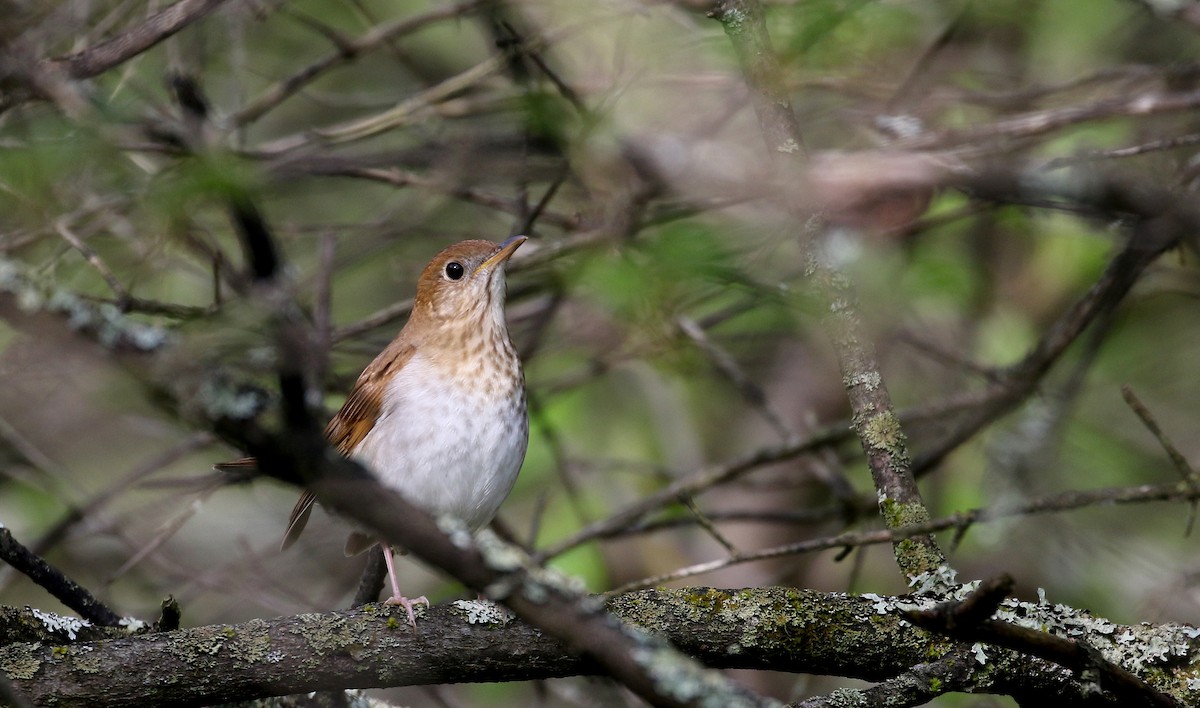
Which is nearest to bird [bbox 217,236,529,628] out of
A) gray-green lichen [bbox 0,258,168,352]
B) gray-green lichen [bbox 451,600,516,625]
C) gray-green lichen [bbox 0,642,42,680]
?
gray-green lichen [bbox 451,600,516,625]

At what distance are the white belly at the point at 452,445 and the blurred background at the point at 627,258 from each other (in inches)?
19.8

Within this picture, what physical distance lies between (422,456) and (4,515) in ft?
9.76

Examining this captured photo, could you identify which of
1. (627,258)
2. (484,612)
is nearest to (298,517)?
(484,612)

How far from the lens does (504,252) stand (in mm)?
4312

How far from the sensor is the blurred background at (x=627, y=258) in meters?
3.19

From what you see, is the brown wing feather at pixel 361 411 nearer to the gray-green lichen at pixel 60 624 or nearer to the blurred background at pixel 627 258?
the blurred background at pixel 627 258

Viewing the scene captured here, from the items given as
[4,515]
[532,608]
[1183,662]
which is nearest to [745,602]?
[1183,662]

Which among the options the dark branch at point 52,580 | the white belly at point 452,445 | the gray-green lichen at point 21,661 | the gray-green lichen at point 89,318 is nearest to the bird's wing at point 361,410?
the white belly at point 452,445

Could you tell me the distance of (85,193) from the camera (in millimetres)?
4035

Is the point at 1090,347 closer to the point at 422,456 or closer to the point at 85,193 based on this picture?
the point at 422,456

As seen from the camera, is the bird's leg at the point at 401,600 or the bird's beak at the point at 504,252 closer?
the bird's leg at the point at 401,600

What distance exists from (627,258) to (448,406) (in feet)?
5.25

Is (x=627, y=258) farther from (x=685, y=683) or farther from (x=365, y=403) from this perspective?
(x=365, y=403)

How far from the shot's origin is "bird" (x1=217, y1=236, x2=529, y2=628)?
3.98 metres
